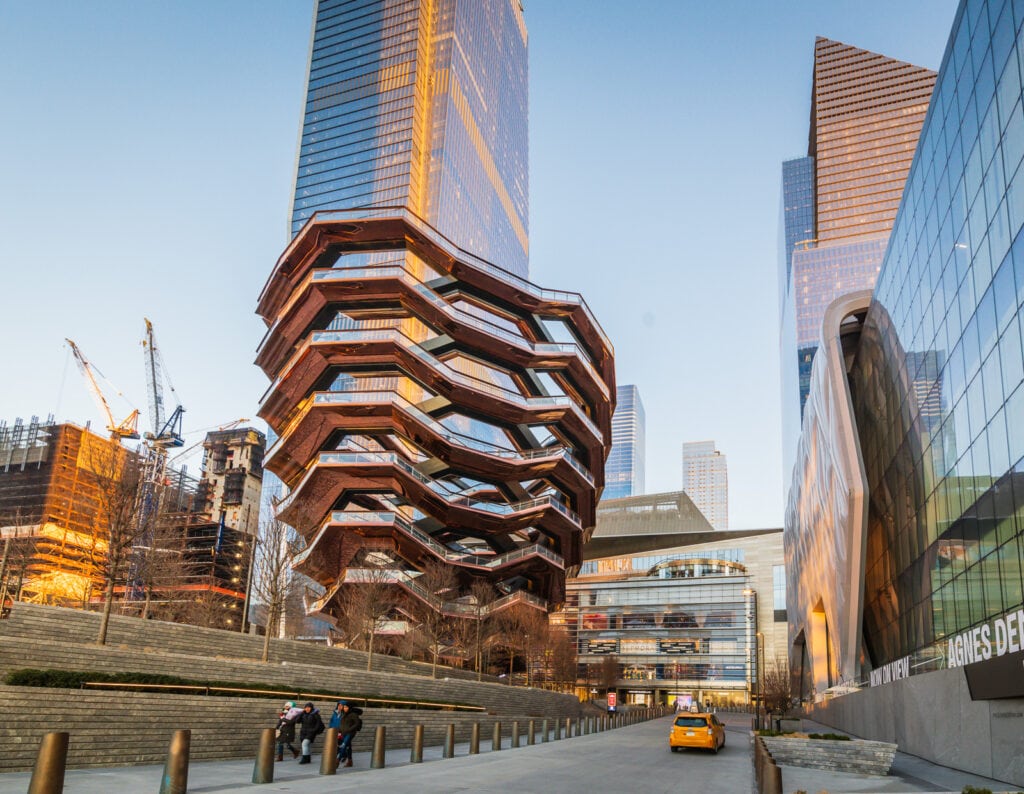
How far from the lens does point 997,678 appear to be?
59.7 ft

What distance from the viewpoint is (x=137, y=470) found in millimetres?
33250

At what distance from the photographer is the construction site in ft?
232

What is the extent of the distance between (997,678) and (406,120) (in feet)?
485

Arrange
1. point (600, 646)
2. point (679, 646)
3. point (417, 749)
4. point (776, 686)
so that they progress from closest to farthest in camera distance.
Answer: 1. point (417, 749)
2. point (776, 686)
3. point (679, 646)
4. point (600, 646)

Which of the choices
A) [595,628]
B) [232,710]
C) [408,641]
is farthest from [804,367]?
[232,710]

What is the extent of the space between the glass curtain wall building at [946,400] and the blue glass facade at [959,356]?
0.24 feet

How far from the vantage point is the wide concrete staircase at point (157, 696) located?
13.9 m

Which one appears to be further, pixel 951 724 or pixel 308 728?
pixel 951 724

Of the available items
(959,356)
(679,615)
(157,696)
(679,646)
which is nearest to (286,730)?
(157,696)

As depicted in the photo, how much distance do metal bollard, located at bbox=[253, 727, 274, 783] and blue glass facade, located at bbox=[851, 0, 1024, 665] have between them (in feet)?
52.7

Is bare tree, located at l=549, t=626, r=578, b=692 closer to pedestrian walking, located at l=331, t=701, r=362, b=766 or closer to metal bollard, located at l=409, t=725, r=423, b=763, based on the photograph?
metal bollard, located at l=409, t=725, r=423, b=763

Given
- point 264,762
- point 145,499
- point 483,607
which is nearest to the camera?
point 264,762

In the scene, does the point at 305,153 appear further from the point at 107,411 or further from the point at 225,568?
the point at 225,568

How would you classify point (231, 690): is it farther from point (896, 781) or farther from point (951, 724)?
point (951, 724)
